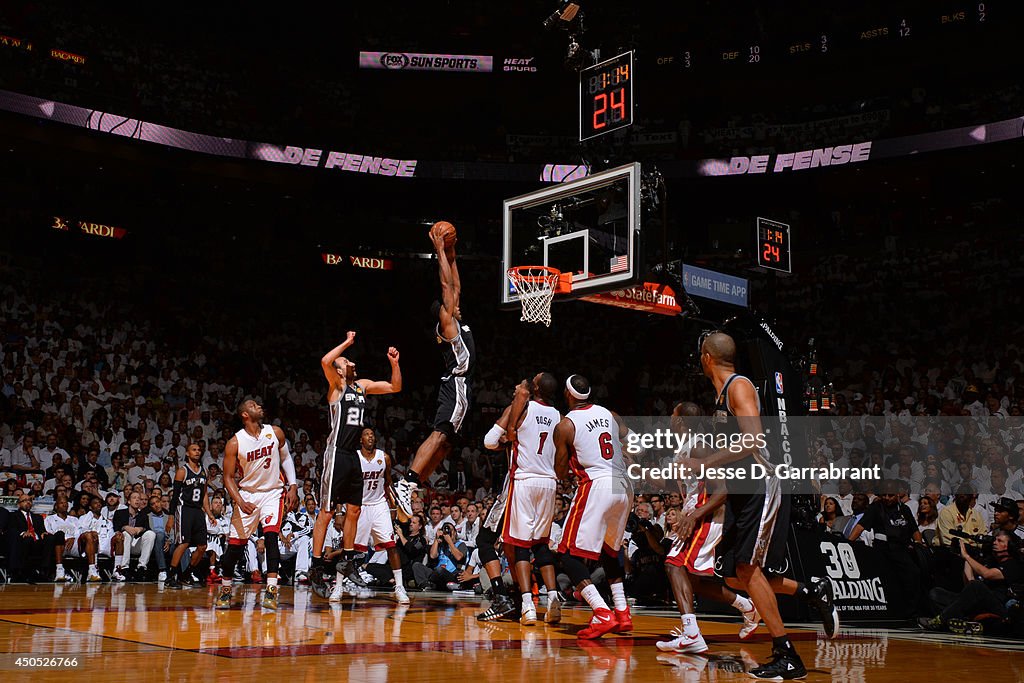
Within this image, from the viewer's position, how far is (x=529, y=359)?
2486cm

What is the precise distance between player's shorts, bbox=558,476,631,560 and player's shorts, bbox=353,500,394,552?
3.12 m

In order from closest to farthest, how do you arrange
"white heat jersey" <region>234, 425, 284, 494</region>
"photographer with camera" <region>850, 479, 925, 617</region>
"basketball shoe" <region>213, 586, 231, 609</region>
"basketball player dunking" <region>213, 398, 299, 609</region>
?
1. "basketball shoe" <region>213, 586, 231, 609</region>
2. "basketball player dunking" <region>213, 398, 299, 609</region>
3. "white heat jersey" <region>234, 425, 284, 494</region>
4. "photographer with camera" <region>850, 479, 925, 617</region>

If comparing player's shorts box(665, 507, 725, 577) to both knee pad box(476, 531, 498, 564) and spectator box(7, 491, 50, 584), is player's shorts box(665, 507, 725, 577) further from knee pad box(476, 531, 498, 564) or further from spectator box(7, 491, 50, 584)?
spectator box(7, 491, 50, 584)

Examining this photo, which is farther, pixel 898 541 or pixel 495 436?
pixel 898 541

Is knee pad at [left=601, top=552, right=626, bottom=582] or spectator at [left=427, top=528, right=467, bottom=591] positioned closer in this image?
knee pad at [left=601, top=552, right=626, bottom=582]

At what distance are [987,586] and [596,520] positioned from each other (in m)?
4.36

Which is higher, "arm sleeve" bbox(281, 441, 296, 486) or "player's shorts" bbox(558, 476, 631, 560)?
"arm sleeve" bbox(281, 441, 296, 486)

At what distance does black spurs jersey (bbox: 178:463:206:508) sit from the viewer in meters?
13.2

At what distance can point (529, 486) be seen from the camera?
8.04 meters

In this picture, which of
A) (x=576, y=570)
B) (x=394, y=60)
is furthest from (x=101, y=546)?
(x=394, y=60)

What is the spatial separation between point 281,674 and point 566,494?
11.5m

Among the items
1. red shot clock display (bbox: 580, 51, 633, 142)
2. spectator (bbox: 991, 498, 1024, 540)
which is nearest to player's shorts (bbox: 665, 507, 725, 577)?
spectator (bbox: 991, 498, 1024, 540)

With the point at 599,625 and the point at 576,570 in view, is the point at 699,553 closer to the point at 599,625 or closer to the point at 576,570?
the point at 599,625

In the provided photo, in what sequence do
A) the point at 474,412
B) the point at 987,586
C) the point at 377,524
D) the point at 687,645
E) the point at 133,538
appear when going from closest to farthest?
the point at 687,645
the point at 987,586
the point at 377,524
the point at 133,538
the point at 474,412
